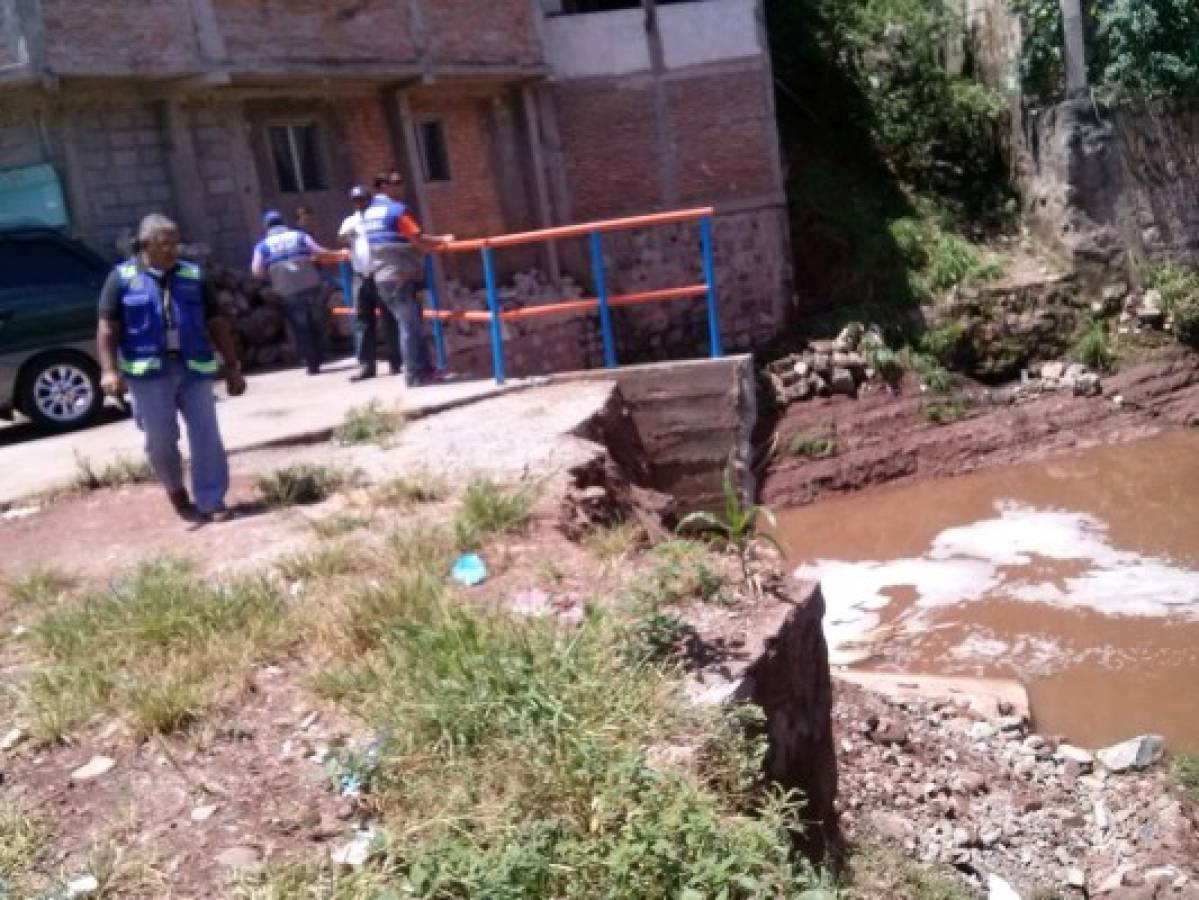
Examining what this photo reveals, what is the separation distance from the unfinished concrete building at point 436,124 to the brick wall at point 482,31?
0.08 ft

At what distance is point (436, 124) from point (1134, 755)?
39.5 ft

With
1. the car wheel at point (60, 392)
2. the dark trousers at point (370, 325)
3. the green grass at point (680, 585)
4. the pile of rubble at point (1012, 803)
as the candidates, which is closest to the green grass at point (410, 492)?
the green grass at point (680, 585)

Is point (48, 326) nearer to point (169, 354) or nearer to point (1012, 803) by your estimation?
point (169, 354)

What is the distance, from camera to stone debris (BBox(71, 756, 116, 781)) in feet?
12.0

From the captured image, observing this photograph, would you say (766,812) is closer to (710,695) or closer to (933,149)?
(710,695)

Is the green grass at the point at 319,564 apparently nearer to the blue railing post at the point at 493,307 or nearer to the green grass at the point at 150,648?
the green grass at the point at 150,648

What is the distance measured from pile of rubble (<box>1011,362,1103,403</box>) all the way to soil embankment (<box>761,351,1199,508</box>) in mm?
125

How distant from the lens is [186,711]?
390cm

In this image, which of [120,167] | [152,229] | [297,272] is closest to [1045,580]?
[297,272]

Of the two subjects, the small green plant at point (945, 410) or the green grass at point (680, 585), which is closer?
the green grass at point (680, 585)

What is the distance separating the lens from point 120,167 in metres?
12.4

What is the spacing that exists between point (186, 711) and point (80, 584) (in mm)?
1857

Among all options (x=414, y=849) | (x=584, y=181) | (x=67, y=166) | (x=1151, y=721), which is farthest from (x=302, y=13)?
(x=414, y=849)

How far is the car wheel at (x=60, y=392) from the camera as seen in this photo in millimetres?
9859
